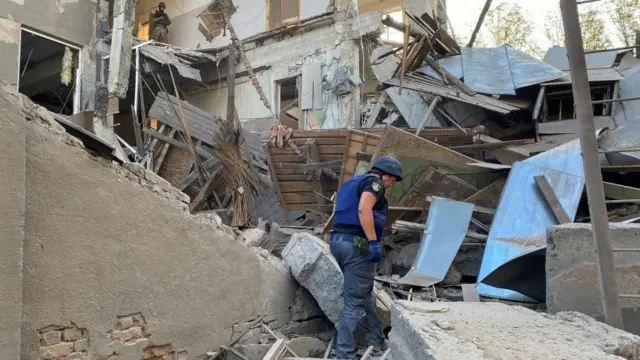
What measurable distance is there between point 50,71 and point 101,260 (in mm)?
11077

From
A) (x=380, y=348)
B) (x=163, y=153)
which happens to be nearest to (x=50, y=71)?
(x=163, y=153)

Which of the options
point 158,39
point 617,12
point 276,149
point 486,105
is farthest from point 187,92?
point 617,12

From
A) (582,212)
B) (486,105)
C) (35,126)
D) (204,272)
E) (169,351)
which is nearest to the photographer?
(35,126)

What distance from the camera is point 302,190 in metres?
7.88

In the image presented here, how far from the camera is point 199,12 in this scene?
532 inches

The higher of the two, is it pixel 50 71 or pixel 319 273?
pixel 50 71

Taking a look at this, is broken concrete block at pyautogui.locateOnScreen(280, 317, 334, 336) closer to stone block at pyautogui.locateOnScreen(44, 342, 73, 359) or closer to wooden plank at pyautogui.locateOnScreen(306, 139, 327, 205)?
stone block at pyautogui.locateOnScreen(44, 342, 73, 359)

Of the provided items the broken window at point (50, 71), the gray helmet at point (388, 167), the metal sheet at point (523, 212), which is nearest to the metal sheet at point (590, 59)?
the metal sheet at point (523, 212)

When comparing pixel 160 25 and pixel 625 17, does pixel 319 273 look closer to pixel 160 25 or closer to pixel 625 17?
pixel 160 25

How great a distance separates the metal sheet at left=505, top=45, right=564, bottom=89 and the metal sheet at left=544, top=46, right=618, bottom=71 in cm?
55

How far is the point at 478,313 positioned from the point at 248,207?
17.6ft

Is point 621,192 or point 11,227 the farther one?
point 621,192

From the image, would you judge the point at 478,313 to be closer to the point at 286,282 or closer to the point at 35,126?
the point at 286,282

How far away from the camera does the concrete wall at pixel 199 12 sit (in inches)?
456
